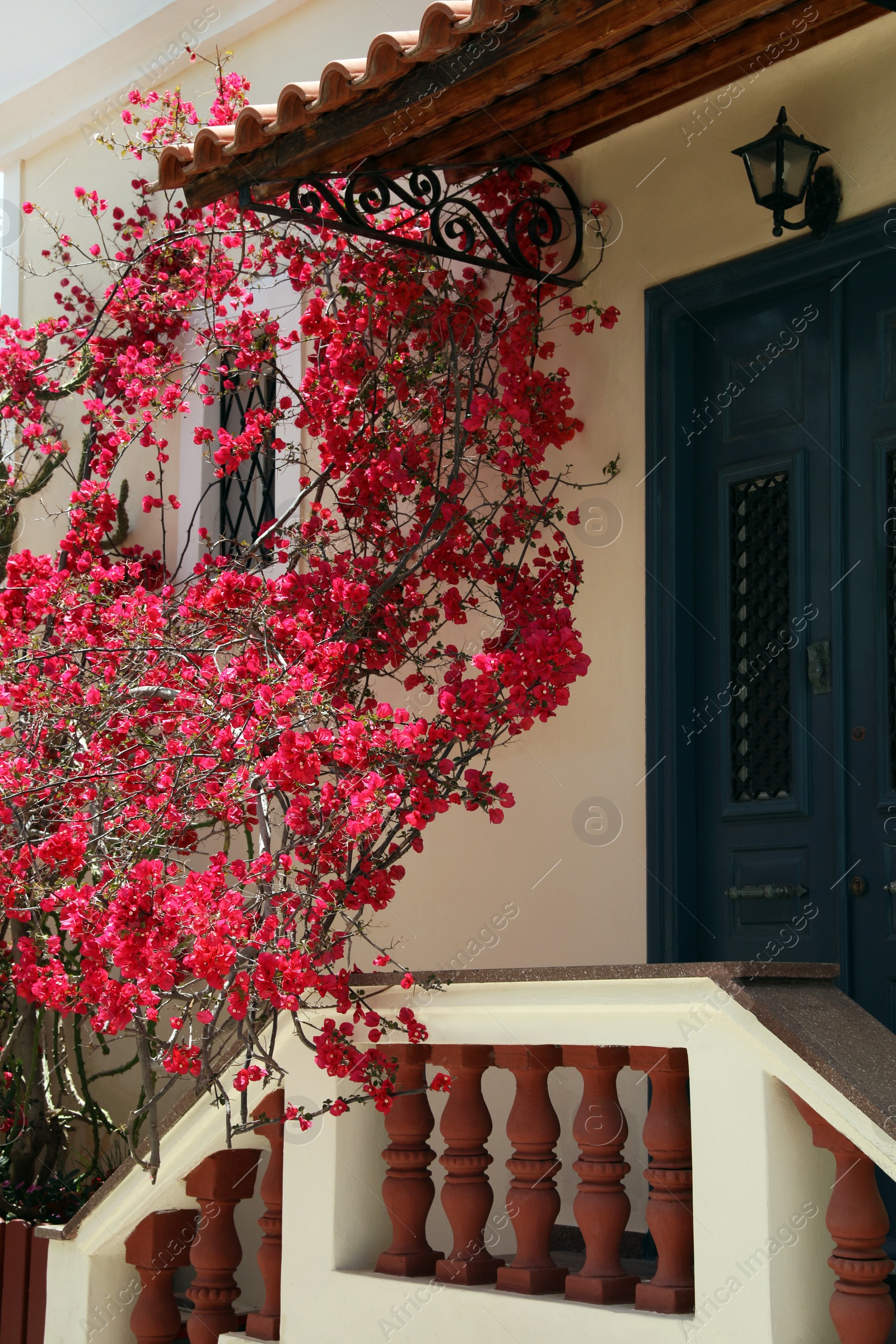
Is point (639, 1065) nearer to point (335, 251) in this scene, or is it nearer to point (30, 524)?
point (335, 251)

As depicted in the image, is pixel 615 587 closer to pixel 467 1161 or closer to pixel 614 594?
pixel 614 594

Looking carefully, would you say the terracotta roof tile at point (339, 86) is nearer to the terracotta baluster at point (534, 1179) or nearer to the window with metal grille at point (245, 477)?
the window with metal grille at point (245, 477)

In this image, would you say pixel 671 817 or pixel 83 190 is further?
pixel 83 190

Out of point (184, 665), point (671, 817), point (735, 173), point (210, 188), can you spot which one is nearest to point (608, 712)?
point (671, 817)

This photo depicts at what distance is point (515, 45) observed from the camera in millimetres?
3988

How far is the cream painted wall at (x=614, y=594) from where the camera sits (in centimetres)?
489

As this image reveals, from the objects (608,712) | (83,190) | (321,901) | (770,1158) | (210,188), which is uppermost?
(83,190)

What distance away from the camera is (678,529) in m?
5.12

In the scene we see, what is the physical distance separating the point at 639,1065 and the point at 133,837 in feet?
6.01

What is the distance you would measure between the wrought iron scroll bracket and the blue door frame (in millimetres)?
490

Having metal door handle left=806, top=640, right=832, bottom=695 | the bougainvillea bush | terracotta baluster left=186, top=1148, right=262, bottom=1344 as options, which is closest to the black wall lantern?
the bougainvillea bush

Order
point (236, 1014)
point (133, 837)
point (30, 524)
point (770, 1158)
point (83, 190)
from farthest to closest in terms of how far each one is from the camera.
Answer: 1. point (30, 524)
2. point (83, 190)
3. point (133, 837)
4. point (236, 1014)
5. point (770, 1158)

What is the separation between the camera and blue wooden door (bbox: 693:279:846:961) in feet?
15.6

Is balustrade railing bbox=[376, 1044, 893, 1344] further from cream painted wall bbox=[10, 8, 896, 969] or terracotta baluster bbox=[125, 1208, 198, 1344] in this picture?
cream painted wall bbox=[10, 8, 896, 969]
